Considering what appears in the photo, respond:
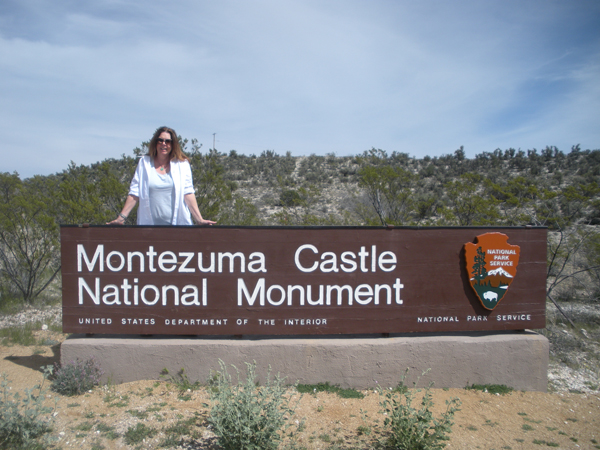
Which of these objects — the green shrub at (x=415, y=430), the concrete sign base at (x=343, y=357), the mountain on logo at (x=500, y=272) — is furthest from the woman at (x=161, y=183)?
the mountain on logo at (x=500, y=272)

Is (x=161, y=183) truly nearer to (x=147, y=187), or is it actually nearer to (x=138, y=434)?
(x=147, y=187)

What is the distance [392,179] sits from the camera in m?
9.04

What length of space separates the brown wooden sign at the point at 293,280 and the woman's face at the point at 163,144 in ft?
2.76

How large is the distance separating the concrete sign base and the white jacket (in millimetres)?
1250

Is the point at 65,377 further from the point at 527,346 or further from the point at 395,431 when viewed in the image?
the point at 527,346

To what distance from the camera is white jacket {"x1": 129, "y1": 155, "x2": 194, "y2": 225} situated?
14.2 feet

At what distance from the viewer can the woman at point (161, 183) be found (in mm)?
4309

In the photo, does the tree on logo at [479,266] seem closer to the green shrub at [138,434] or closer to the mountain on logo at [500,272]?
the mountain on logo at [500,272]

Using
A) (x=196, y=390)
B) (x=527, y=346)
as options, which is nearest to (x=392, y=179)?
(x=527, y=346)

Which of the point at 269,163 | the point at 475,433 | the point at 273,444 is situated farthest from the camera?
the point at 269,163

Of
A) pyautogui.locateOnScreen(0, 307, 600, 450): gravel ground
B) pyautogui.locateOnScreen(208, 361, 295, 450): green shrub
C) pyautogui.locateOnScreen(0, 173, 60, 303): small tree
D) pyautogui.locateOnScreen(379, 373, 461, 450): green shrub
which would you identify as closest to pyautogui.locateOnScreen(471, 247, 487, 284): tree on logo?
pyautogui.locateOnScreen(0, 307, 600, 450): gravel ground

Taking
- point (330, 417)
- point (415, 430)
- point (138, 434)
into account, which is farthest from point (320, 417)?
point (138, 434)

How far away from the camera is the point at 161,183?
14.1 feet

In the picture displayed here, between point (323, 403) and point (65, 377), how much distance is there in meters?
2.43
